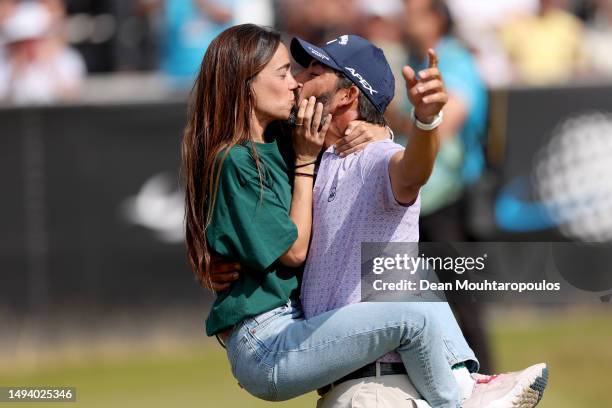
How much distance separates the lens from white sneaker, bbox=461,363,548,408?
3.71 meters

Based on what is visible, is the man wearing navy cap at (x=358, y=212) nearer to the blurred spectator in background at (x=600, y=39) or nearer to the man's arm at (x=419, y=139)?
the man's arm at (x=419, y=139)

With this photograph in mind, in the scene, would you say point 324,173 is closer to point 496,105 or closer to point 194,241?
point 194,241

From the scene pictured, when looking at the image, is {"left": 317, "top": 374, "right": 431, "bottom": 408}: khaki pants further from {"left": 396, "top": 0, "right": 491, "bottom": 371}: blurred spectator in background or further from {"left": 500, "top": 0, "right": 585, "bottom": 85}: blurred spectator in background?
{"left": 500, "top": 0, "right": 585, "bottom": 85}: blurred spectator in background

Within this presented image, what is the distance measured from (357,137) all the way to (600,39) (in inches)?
257

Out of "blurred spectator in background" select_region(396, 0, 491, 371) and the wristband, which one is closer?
the wristband

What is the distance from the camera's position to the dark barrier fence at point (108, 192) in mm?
8867

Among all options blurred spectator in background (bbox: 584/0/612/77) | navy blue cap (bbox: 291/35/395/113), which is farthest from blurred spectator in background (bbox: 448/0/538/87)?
navy blue cap (bbox: 291/35/395/113)

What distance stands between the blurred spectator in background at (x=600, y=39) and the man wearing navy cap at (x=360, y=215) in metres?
5.83

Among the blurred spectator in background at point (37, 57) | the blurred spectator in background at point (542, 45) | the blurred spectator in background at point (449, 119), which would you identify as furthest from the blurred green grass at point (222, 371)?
the blurred spectator in background at point (37, 57)

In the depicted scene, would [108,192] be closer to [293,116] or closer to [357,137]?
[293,116]

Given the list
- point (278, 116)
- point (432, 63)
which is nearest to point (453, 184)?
point (278, 116)

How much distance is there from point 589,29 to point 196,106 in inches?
265

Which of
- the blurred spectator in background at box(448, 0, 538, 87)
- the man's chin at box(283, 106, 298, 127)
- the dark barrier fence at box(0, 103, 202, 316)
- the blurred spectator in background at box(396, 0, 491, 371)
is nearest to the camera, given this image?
the man's chin at box(283, 106, 298, 127)

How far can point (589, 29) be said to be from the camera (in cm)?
1007
